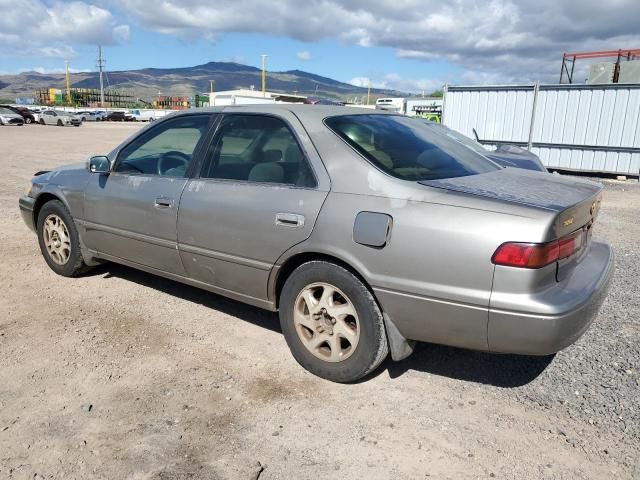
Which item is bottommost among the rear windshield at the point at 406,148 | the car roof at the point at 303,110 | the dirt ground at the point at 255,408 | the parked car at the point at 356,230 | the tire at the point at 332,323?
the dirt ground at the point at 255,408

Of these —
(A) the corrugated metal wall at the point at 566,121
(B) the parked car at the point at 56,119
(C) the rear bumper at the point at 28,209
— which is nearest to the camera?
(C) the rear bumper at the point at 28,209

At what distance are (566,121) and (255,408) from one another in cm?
1310

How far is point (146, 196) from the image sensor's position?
3936 millimetres

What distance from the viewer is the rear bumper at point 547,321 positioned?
8.06 feet

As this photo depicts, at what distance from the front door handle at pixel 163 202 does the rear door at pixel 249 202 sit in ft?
0.41

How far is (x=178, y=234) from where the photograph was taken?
3.72 m

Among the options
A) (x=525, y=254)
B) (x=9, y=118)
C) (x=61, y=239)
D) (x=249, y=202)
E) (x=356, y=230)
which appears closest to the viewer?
(x=525, y=254)

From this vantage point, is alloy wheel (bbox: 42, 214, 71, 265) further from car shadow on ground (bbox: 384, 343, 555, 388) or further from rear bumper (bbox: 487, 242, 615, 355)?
rear bumper (bbox: 487, 242, 615, 355)

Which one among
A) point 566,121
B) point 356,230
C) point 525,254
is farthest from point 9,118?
point 525,254

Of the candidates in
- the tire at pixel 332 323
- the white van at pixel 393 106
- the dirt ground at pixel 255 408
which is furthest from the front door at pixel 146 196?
the white van at pixel 393 106

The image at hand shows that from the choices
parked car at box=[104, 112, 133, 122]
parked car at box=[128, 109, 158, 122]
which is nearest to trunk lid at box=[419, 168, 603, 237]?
parked car at box=[104, 112, 133, 122]

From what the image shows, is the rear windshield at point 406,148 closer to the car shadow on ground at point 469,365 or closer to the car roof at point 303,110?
the car roof at point 303,110

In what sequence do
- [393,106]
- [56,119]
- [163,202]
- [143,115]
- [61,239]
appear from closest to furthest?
[163,202]
[61,239]
[393,106]
[56,119]
[143,115]

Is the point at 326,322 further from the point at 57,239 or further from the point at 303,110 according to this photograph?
the point at 57,239
